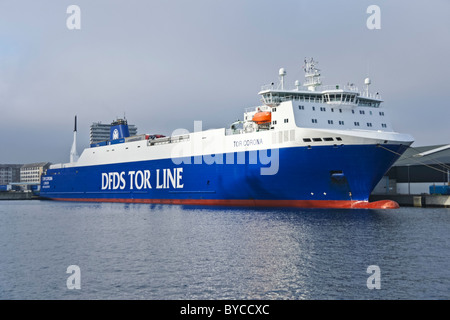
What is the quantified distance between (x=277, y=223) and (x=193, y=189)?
16578 mm

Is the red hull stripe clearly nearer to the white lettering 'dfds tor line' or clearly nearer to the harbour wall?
the white lettering 'dfds tor line'

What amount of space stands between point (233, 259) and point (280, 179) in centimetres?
1759

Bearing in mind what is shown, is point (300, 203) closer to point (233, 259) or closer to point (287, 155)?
point (287, 155)

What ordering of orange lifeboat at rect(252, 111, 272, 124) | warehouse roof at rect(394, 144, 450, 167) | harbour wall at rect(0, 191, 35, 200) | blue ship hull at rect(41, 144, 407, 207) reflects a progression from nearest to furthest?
blue ship hull at rect(41, 144, 407, 207)
orange lifeboat at rect(252, 111, 272, 124)
warehouse roof at rect(394, 144, 450, 167)
harbour wall at rect(0, 191, 35, 200)

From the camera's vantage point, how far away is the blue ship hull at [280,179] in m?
31.6

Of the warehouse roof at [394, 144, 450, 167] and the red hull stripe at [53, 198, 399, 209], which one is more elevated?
the warehouse roof at [394, 144, 450, 167]

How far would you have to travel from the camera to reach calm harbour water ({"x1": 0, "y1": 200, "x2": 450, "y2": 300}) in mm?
13078

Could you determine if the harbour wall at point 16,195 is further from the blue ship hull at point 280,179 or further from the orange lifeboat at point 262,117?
the orange lifeboat at point 262,117

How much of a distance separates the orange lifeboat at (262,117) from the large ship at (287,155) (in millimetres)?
82

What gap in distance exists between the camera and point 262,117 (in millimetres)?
36406

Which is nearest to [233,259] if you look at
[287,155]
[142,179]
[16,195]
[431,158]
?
[287,155]

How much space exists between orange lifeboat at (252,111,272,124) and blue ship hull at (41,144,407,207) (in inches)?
119

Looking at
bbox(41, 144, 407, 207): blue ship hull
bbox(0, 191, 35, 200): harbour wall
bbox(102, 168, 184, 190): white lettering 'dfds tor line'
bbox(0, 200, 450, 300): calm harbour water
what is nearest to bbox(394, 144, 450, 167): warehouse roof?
bbox(41, 144, 407, 207): blue ship hull
